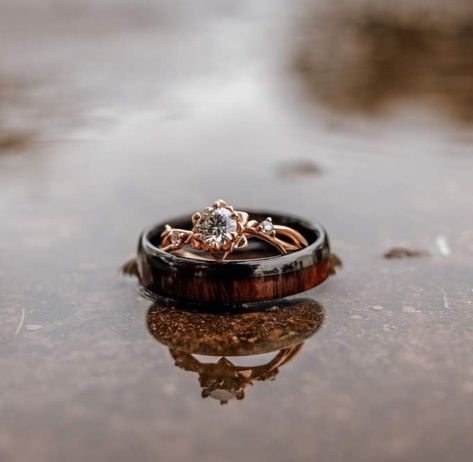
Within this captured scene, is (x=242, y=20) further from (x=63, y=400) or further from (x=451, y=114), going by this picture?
(x=63, y=400)

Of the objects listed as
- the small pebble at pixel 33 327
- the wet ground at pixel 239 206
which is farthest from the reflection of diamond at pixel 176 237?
the small pebble at pixel 33 327

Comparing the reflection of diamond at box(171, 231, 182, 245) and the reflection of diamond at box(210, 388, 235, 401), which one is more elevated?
the reflection of diamond at box(171, 231, 182, 245)

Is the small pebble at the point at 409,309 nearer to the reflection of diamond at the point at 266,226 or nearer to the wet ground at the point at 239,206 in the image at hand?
the wet ground at the point at 239,206

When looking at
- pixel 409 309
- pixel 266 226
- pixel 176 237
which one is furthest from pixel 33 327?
pixel 409 309

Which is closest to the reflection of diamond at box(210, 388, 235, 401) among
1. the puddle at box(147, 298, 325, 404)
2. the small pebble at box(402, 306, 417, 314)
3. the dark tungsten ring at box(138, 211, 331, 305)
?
the puddle at box(147, 298, 325, 404)

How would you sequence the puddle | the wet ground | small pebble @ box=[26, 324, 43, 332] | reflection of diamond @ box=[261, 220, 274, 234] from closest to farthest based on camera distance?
the wet ground < the puddle < small pebble @ box=[26, 324, 43, 332] < reflection of diamond @ box=[261, 220, 274, 234]

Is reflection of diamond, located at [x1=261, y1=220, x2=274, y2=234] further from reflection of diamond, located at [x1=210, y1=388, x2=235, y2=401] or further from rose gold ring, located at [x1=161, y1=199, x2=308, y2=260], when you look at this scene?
reflection of diamond, located at [x1=210, y1=388, x2=235, y2=401]

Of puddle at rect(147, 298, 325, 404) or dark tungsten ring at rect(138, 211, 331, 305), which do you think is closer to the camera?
puddle at rect(147, 298, 325, 404)
